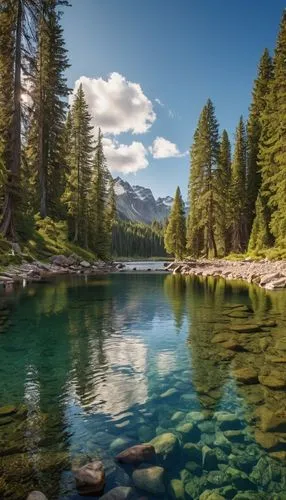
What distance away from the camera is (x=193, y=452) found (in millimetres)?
3893

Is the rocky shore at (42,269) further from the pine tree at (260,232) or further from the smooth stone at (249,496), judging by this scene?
the smooth stone at (249,496)

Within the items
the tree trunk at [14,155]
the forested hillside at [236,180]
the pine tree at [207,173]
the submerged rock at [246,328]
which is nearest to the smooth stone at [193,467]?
the submerged rock at [246,328]

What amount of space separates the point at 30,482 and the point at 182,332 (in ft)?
21.6

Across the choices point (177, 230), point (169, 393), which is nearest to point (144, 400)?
point (169, 393)

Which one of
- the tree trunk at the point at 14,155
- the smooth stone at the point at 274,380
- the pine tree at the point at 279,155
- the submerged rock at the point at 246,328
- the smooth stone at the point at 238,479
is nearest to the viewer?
the smooth stone at the point at 238,479

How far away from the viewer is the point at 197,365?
22.2 feet

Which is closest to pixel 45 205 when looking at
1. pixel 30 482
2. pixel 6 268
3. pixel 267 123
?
pixel 6 268

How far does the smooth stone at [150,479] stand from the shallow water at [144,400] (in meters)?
0.07

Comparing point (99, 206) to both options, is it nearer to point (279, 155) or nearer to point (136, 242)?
point (279, 155)

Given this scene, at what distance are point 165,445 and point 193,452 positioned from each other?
0.32m

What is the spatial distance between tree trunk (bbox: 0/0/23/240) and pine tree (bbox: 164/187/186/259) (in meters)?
35.7

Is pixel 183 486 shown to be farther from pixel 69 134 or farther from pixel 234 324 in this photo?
pixel 69 134

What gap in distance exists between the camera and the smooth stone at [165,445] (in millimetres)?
3800

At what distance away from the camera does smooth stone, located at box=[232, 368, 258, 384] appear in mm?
5918
